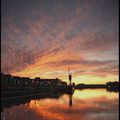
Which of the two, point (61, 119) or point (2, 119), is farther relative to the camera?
point (61, 119)

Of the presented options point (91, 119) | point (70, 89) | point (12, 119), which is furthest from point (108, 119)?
point (70, 89)

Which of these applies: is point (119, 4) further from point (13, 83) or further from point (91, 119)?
point (13, 83)

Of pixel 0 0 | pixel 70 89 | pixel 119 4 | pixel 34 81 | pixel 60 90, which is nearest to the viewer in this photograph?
pixel 119 4

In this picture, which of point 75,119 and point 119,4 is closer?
point 119,4

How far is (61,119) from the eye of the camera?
3375 cm

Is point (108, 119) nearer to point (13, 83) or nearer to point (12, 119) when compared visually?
point (12, 119)

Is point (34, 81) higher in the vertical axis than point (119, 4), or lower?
lower

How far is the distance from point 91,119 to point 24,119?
799 centimetres

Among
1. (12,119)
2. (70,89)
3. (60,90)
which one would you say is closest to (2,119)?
(12,119)

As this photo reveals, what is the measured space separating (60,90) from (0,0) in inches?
5121

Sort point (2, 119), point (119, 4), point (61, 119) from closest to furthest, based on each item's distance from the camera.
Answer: point (119, 4) → point (2, 119) → point (61, 119)

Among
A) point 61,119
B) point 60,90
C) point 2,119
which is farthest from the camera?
point 60,90

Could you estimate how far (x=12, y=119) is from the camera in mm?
33031

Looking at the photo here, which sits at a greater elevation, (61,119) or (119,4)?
(119,4)
